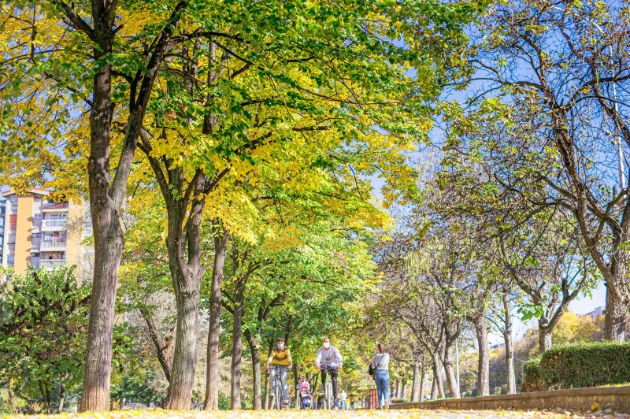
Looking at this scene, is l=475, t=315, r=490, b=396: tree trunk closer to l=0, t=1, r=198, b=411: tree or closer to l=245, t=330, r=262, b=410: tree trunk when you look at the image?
l=245, t=330, r=262, b=410: tree trunk

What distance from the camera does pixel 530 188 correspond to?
14797mm

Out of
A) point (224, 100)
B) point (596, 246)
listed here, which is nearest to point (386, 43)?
point (224, 100)

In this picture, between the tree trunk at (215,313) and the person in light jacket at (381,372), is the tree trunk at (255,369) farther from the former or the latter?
the person in light jacket at (381,372)

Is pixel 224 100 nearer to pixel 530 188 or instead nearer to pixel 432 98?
pixel 432 98

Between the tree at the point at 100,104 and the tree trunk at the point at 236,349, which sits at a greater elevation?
the tree at the point at 100,104

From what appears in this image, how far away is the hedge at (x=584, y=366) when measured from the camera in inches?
567

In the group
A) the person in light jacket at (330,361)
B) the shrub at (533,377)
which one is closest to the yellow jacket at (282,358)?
the person in light jacket at (330,361)

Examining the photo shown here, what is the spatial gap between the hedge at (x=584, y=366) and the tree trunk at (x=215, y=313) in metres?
9.18

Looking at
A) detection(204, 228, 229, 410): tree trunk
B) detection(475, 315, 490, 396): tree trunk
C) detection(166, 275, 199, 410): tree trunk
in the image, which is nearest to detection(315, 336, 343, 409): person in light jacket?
detection(166, 275, 199, 410): tree trunk

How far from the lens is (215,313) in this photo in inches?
828

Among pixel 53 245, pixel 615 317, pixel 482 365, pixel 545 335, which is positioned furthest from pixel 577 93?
pixel 53 245

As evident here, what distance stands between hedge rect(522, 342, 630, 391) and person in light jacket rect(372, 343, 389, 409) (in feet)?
12.0

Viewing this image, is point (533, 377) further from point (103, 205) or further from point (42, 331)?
point (42, 331)

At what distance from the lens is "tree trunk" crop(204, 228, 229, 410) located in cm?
2014
